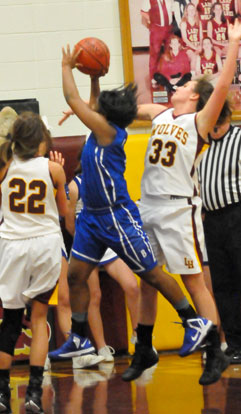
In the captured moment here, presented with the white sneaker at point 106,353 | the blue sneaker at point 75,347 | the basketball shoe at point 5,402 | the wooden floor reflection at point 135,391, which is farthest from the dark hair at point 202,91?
the white sneaker at point 106,353

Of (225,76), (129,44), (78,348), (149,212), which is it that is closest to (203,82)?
(225,76)

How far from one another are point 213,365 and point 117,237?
0.98 m

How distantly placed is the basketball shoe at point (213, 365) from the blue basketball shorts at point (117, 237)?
2.21 feet

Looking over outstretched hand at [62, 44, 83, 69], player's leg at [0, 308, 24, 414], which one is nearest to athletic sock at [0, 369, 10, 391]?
player's leg at [0, 308, 24, 414]

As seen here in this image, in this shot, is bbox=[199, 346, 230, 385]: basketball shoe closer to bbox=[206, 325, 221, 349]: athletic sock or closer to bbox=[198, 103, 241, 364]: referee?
bbox=[206, 325, 221, 349]: athletic sock

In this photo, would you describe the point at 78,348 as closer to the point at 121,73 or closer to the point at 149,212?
the point at 149,212

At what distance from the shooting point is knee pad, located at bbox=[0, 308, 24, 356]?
515cm

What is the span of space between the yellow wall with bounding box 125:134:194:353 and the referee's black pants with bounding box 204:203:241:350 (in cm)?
56

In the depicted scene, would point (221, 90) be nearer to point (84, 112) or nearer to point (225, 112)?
point (84, 112)

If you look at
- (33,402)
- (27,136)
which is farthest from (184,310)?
(27,136)

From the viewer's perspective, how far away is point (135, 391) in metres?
5.57

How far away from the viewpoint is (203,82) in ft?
18.4

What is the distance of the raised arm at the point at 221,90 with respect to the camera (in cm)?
509

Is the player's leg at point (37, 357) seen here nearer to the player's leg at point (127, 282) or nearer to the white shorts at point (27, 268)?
the white shorts at point (27, 268)
